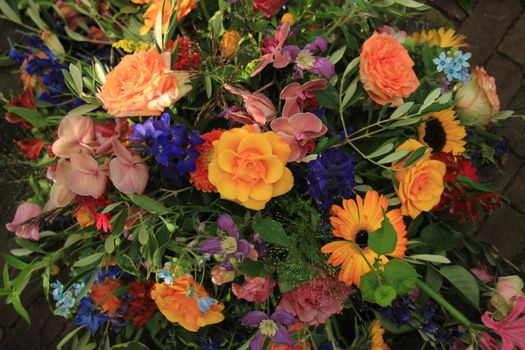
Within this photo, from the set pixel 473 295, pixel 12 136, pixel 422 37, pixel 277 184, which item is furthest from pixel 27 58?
pixel 473 295

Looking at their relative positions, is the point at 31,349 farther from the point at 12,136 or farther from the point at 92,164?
the point at 92,164

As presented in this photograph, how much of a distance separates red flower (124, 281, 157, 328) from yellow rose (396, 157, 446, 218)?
2.08ft

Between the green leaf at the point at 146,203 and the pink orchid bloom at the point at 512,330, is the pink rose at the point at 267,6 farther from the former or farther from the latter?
the pink orchid bloom at the point at 512,330

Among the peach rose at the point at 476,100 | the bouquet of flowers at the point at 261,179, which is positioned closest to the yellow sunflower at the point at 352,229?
the bouquet of flowers at the point at 261,179

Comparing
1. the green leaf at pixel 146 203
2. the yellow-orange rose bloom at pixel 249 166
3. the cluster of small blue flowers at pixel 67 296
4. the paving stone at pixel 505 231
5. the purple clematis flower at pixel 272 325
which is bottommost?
the cluster of small blue flowers at pixel 67 296

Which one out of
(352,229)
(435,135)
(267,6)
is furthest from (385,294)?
(267,6)

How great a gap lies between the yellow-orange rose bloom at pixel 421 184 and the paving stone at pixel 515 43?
2.87 ft

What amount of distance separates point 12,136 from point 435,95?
122 centimetres

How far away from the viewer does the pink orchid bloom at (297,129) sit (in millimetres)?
803

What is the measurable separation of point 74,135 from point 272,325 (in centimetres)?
51

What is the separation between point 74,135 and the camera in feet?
2.72

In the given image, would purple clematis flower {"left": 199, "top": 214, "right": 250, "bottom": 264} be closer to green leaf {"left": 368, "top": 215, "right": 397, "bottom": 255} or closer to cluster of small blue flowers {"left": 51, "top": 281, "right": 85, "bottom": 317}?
green leaf {"left": 368, "top": 215, "right": 397, "bottom": 255}

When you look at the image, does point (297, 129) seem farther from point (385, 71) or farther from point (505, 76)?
point (505, 76)

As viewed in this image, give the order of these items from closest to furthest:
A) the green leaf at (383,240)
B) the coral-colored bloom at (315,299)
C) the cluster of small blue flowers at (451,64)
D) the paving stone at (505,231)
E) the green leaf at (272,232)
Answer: the green leaf at (383,240) < the green leaf at (272,232) < the coral-colored bloom at (315,299) < the cluster of small blue flowers at (451,64) < the paving stone at (505,231)
